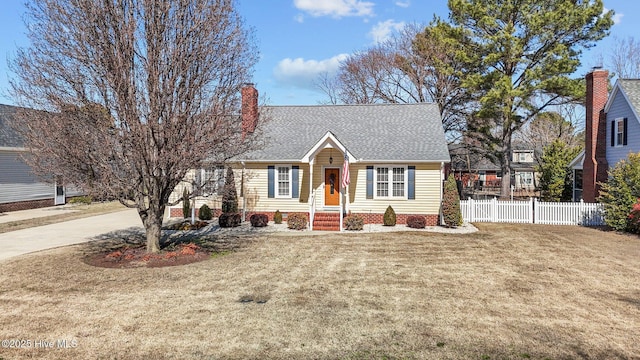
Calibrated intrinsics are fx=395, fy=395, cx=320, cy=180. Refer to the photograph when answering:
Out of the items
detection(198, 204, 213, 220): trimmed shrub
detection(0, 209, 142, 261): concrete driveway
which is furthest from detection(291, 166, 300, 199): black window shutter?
detection(0, 209, 142, 261): concrete driveway

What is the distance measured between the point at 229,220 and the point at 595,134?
1997 cm

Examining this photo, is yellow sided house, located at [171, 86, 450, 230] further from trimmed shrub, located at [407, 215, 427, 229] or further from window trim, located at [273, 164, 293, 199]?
trimmed shrub, located at [407, 215, 427, 229]

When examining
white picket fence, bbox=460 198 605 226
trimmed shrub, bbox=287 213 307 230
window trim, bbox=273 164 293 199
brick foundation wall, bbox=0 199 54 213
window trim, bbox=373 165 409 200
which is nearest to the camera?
trimmed shrub, bbox=287 213 307 230

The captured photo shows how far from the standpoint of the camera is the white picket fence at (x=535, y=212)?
1909 cm

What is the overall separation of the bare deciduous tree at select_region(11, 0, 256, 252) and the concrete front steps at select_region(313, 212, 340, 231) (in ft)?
27.0

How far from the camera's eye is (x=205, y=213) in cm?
2038

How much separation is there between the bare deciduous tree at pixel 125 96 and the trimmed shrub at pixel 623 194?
16.7 m

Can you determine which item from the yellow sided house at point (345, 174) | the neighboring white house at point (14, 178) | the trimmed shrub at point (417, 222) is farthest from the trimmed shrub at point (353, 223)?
the neighboring white house at point (14, 178)

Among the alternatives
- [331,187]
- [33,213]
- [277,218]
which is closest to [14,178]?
[33,213]

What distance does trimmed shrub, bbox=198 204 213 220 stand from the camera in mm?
20312

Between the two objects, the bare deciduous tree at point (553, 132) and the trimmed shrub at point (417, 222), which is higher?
the bare deciduous tree at point (553, 132)

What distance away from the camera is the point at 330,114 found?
78.1 feet

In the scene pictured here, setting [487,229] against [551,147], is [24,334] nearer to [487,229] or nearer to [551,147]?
[487,229]

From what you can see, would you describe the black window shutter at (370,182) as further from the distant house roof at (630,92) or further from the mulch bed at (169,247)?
the distant house roof at (630,92)
